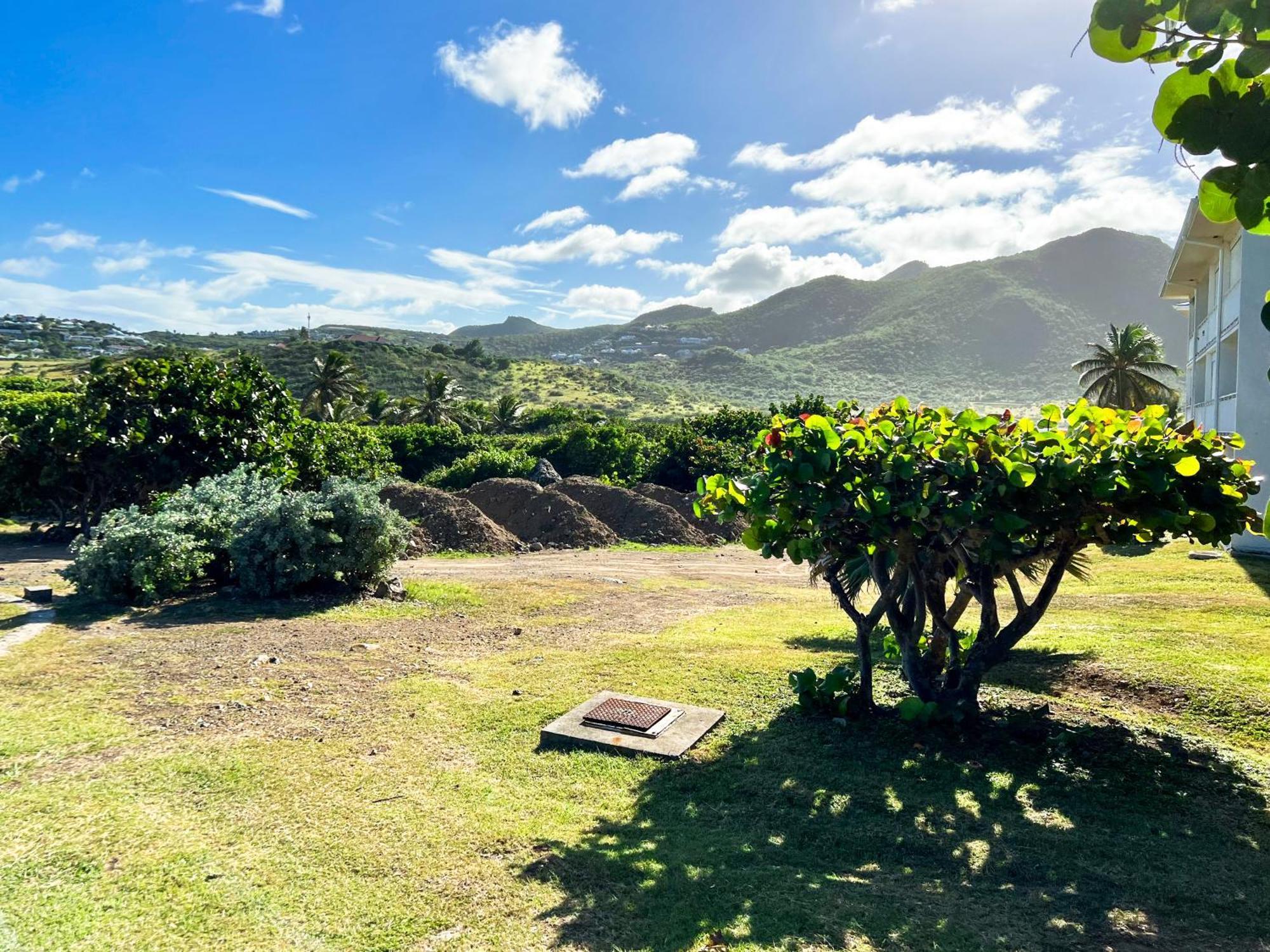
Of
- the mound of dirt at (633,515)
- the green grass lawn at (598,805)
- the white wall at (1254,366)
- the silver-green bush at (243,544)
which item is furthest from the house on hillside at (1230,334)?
the silver-green bush at (243,544)

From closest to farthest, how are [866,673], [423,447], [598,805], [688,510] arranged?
[598,805] → [866,673] → [688,510] → [423,447]

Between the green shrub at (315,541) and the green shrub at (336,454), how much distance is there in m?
5.37

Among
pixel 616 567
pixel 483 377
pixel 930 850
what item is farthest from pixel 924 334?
pixel 930 850

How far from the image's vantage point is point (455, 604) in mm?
11586

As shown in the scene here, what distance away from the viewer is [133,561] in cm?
1022

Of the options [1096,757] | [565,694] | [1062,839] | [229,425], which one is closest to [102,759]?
[565,694]

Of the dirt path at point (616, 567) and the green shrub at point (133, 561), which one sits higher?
the green shrub at point (133, 561)

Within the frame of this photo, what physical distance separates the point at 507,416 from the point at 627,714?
130 feet

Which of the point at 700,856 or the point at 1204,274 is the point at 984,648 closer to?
the point at 700,856

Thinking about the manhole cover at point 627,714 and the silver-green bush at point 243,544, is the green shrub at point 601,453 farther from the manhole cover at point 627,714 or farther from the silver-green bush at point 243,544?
the manhole cover at point 627,714

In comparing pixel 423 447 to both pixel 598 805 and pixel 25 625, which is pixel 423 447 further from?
pixel 598 805

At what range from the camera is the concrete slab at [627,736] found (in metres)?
5.71

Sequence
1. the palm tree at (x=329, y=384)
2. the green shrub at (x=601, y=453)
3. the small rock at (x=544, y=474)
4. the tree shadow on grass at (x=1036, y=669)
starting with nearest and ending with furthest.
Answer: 1. the tree shadow on grass at (x=1036, y=669)
2. the small rock at (x=544, y=474)
3. the green shrub at (x=601, y=453)
4. the palm tree at (x=329, y=384)

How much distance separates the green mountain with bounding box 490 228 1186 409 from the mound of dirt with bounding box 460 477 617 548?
87517mm
